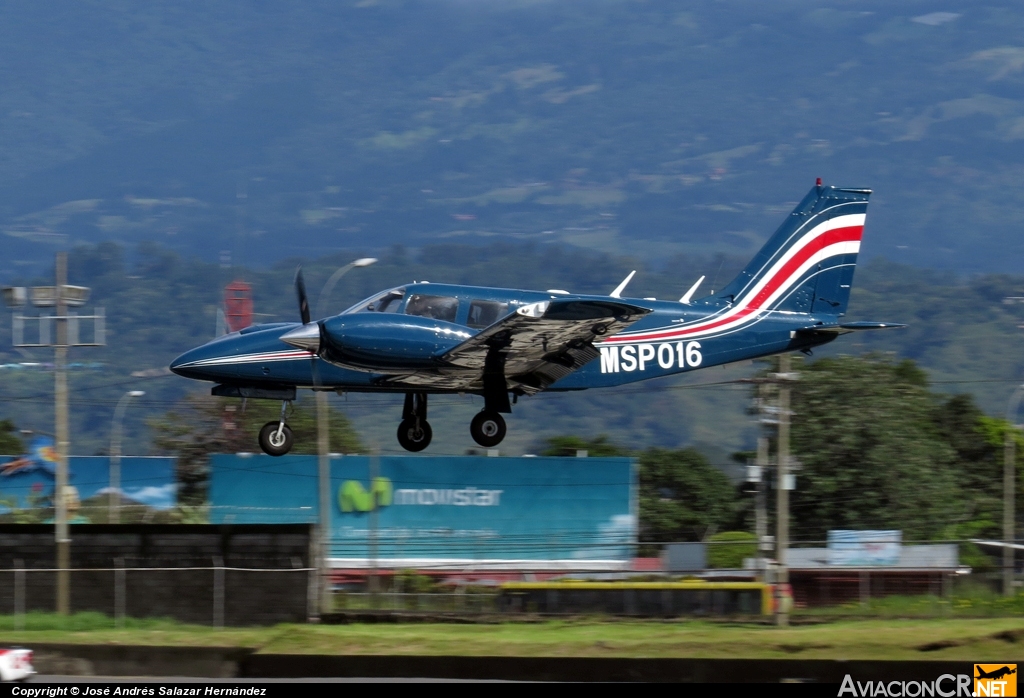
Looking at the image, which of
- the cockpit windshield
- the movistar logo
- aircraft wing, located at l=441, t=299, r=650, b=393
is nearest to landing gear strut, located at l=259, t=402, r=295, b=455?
the cockpit windshield

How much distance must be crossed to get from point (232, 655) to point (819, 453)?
41870 millimetres

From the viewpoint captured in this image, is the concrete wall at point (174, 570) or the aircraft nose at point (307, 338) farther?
the concrete wall at point (174, 570)

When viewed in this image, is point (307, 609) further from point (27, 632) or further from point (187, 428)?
point (187, 428)

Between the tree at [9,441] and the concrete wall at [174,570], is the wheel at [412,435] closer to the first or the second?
the concrete wall at [174,570]

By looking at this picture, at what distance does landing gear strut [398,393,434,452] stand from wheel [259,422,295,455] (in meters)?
2.15

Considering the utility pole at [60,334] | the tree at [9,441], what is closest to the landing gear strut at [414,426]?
the utility pole at [60,334]

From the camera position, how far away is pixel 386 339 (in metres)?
20.5

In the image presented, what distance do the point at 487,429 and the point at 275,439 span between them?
3.95 metres

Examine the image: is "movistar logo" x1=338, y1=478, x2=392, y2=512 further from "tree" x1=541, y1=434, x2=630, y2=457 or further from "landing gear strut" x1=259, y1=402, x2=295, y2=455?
"landing gear strut" x1=259, y1=402, x2=295, y2=455

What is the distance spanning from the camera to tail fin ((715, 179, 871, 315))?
25.5 metres

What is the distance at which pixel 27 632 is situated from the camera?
82.2 feet

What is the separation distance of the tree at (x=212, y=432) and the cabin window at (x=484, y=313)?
4576cm

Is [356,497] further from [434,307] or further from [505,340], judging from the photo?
[505,340]

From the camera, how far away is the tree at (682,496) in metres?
60.5
